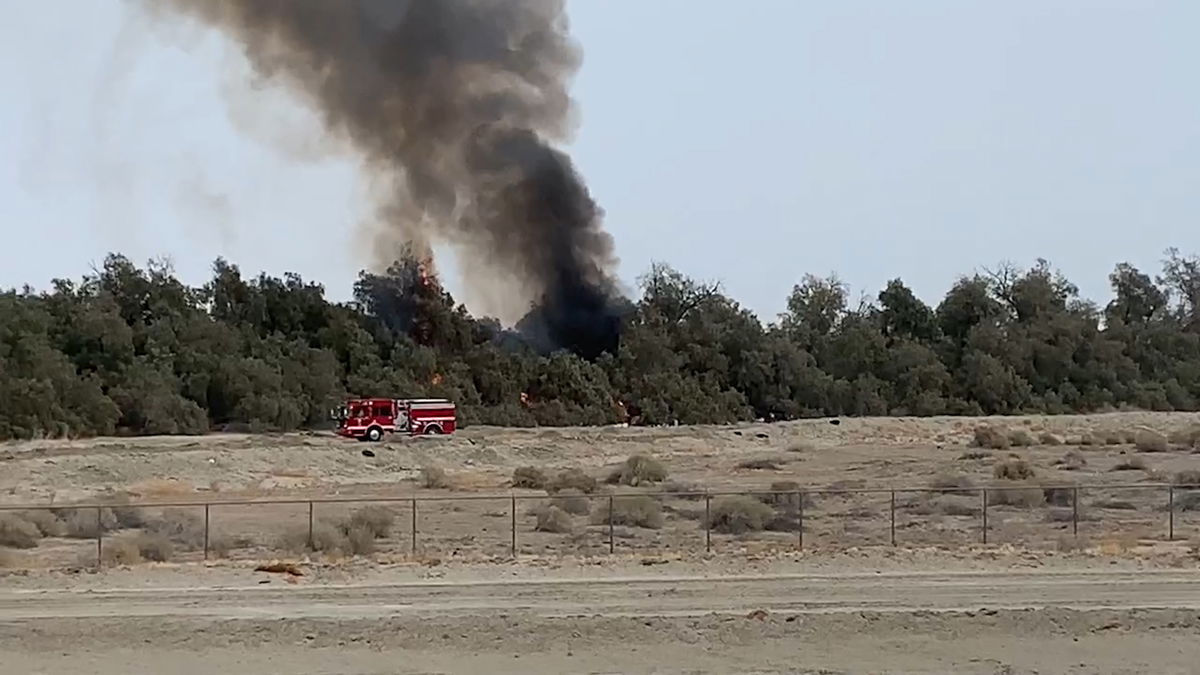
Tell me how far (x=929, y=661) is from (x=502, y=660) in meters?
5.46

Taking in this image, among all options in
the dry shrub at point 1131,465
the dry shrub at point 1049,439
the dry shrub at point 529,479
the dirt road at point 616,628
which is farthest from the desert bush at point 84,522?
the dry shrub at point 1049,439

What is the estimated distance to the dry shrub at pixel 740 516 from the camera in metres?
36.9

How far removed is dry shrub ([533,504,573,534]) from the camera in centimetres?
3744

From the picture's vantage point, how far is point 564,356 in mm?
94375

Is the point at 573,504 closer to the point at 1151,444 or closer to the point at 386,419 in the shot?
the point at 386,419

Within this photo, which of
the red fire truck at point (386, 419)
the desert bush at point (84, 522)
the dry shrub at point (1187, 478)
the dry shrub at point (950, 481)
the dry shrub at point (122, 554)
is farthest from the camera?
the red fire truck at point (386, 419)

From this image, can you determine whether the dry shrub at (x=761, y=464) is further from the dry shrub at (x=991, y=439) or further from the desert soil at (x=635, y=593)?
the dry shrub at (x=991, y=439)

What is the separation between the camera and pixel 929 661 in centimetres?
1919

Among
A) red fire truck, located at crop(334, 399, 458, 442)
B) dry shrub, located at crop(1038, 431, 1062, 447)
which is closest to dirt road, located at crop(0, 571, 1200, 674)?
red fire truck, located at crop(334, 399, 458, 442)

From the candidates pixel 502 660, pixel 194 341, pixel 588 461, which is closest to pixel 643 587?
pixel 502 660

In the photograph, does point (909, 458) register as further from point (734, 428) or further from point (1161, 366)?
point (1161, 366)

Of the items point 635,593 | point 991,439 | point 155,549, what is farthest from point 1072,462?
point 155,549

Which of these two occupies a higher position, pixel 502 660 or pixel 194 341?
pixel 194 341

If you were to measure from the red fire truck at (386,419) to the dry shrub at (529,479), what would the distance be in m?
14.1
